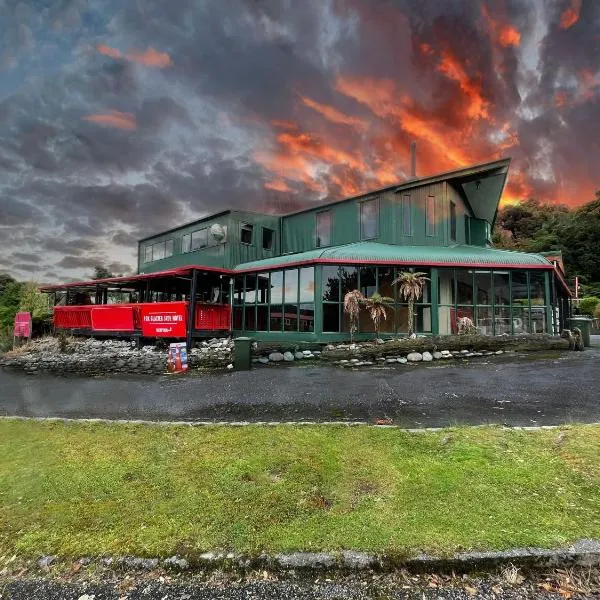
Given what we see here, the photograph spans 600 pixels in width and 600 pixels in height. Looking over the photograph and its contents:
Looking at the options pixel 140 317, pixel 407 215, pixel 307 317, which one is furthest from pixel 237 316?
pixel 407 215

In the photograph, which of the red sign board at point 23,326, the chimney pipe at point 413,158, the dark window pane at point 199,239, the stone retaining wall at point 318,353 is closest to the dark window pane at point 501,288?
the stone retaining wall at point 318,353

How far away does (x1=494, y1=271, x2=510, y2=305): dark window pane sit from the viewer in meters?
16.4

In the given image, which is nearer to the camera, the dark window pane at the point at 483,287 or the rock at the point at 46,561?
the rock at the point at 46,561

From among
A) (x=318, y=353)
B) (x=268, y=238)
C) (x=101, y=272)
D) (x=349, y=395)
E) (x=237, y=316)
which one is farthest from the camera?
(x=101, y=272)

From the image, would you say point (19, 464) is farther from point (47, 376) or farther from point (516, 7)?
point (516, 7)

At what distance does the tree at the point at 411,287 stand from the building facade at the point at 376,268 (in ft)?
1.31

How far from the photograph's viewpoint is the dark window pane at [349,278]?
1573cm

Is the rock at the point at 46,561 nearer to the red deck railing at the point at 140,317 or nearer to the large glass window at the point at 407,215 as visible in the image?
the red deck railing at the point at 140,317

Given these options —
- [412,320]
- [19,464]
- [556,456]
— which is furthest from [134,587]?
[412,320]

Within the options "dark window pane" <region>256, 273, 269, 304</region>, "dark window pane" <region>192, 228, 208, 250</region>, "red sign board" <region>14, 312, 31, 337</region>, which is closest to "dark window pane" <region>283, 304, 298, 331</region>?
"dark window pane" <region>256, 273, 269, 304</region>

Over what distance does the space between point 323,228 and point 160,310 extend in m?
9.40

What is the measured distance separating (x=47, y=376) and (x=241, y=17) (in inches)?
600

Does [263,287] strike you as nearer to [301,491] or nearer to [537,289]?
[537,289]

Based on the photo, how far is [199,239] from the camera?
76.3ft
